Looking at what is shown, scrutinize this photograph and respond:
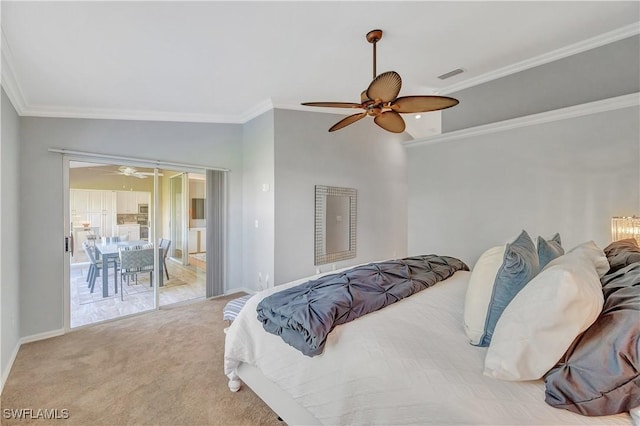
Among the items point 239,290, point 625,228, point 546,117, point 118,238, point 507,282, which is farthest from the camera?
point 239,290

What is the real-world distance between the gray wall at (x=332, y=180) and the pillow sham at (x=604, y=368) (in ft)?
10.8

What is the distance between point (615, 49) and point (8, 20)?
4.75 m

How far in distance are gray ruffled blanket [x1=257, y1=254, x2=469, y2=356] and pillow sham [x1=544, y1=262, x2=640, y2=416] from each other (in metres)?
0.83

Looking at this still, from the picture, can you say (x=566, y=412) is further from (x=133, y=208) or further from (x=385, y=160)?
(x=385, y=160)

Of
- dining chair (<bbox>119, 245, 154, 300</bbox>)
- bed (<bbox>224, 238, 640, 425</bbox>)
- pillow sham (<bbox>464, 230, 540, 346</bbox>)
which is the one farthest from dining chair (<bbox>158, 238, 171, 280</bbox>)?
pillow sham (<bbox>464, 230, 540, 346</bbox>)

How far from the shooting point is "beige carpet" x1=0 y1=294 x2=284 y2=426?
183cm

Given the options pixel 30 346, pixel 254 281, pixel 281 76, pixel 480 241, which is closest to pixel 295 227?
pixel 254 281

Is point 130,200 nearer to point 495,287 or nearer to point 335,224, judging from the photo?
point 335,224

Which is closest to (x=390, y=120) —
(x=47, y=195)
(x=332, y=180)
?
(x=332, y=180)

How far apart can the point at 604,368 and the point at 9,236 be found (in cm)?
400

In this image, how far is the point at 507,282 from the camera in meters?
1.29

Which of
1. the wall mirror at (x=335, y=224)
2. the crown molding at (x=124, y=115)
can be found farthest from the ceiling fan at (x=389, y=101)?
the crown molding at (x=124, y=115)

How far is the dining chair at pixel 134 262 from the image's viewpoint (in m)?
3.69

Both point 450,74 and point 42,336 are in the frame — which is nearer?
point 42,336
